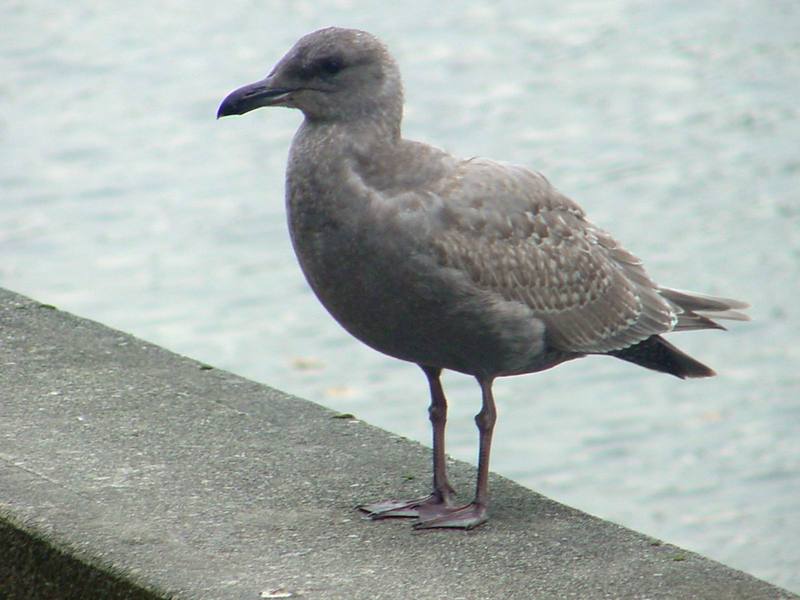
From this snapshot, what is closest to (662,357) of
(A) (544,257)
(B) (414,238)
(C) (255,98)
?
(A) (544,257)

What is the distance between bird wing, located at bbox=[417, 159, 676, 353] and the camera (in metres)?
4.62

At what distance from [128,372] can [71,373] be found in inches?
7.7

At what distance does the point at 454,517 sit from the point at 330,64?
1346 mm

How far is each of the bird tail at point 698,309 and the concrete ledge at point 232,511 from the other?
839 millimetres

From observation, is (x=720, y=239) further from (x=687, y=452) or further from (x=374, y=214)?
(x=374, y=214)

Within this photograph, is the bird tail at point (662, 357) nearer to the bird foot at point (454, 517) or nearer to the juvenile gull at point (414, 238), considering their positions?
the juvenile gull at point (414, 238)

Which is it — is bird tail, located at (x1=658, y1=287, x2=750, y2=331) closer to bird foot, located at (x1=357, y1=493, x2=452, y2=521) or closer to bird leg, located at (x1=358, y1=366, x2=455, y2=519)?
bird leg, located at (x1=358, y1=366, x2=455, y2=519)

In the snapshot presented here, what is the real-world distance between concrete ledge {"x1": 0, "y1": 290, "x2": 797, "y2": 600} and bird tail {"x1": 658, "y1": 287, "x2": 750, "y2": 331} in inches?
33.0

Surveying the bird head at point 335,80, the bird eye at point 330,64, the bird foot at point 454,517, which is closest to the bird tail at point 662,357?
the bird foot at point 454,517

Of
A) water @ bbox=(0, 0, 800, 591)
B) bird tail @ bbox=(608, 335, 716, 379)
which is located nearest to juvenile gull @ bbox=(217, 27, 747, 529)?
bird tail @ bbox=(608, 335, 716, 379)

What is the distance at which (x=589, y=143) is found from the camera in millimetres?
14820

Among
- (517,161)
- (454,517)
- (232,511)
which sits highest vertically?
(232,511)

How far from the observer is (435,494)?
15.8 ft

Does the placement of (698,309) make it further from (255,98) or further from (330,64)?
(255,98)
